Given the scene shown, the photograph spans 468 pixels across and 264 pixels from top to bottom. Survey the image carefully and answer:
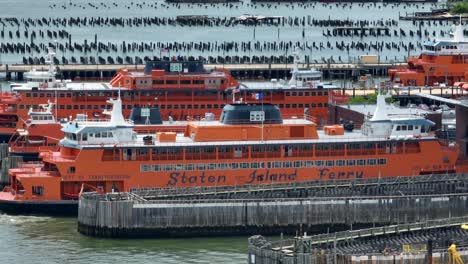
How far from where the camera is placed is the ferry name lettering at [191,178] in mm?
71125

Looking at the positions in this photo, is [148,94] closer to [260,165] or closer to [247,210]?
[260,165]

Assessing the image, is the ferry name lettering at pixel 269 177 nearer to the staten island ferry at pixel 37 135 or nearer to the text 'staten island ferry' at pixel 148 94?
the staten island ferry at pixel 37 135

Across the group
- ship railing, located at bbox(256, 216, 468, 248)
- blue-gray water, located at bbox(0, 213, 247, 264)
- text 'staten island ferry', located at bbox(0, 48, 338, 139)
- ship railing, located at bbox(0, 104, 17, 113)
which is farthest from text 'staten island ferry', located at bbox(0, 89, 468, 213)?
ship railing, located at bbox(0, 104, 17, 113)

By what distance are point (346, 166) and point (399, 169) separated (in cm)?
232

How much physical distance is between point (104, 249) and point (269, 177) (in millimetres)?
10978

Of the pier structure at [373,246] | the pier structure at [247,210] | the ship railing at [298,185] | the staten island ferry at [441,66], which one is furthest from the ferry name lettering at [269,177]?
the staten island ferry at [441,66]

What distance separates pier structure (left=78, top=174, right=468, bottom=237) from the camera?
6419 centimetres

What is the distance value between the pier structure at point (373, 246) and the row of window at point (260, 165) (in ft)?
47.1

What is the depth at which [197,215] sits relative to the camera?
64625mm

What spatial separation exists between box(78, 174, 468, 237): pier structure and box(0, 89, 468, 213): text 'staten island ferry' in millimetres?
4173

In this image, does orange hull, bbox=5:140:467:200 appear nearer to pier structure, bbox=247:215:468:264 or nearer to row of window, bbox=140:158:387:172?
row of window, bbox=140:158:387:172

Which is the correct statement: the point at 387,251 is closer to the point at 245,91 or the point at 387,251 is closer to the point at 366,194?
the point at 366,194

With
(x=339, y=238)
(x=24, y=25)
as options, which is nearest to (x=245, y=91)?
(x=339, y=238)

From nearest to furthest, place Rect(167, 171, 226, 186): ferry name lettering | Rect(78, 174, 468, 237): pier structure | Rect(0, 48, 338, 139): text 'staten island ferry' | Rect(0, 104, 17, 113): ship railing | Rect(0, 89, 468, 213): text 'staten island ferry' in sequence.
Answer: Rect(78, 174, 468, 237): pier structure → Rect(0, 89, 468, 213): text 'staten island ferry' → Rect(167, 171, 226, 186): ferry name lettering → Rect(0, 48, 338, 139): text 'staten island ferry' → Rect(0, 104, 17, 113): ship railing
